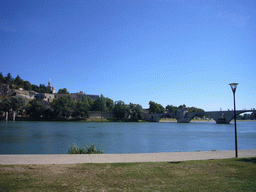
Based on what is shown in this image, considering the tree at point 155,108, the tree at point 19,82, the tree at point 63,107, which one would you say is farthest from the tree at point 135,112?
the tree at point 19,82

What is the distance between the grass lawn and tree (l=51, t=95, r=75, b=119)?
262 feet

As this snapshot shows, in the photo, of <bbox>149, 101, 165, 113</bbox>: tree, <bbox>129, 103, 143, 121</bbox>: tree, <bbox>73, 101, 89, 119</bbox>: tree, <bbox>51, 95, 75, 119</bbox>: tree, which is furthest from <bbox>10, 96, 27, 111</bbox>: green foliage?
<bbox>149, 101, 165, 113</bbox>: tree

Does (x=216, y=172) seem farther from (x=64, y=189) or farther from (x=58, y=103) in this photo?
(x=58, y=103)

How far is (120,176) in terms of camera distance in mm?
6047

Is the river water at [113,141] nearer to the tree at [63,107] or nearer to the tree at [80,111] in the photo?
the tree at [63,107]

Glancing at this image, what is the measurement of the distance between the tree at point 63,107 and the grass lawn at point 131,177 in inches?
3145

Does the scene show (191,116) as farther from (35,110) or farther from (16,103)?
(16,103)

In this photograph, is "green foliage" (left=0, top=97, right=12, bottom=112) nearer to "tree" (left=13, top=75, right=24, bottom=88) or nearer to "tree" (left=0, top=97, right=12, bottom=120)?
"tree" (left=0, top=97, right=12, bottom=120)

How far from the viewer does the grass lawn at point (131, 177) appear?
16.8 feet

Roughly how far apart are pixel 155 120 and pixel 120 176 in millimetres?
110783

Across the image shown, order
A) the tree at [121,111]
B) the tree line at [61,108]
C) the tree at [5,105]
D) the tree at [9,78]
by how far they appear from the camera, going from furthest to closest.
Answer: the tree at [9,78] → the tree at [121,111] → the tree line at [61,108] → the tree at [5,105]

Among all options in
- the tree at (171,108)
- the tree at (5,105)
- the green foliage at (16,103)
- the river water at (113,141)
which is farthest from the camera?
the tree at (171,108)

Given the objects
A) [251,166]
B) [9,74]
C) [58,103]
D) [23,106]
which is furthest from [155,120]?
[251,166]

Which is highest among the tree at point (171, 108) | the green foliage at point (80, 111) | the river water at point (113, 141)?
the tree at point (171, 108)
